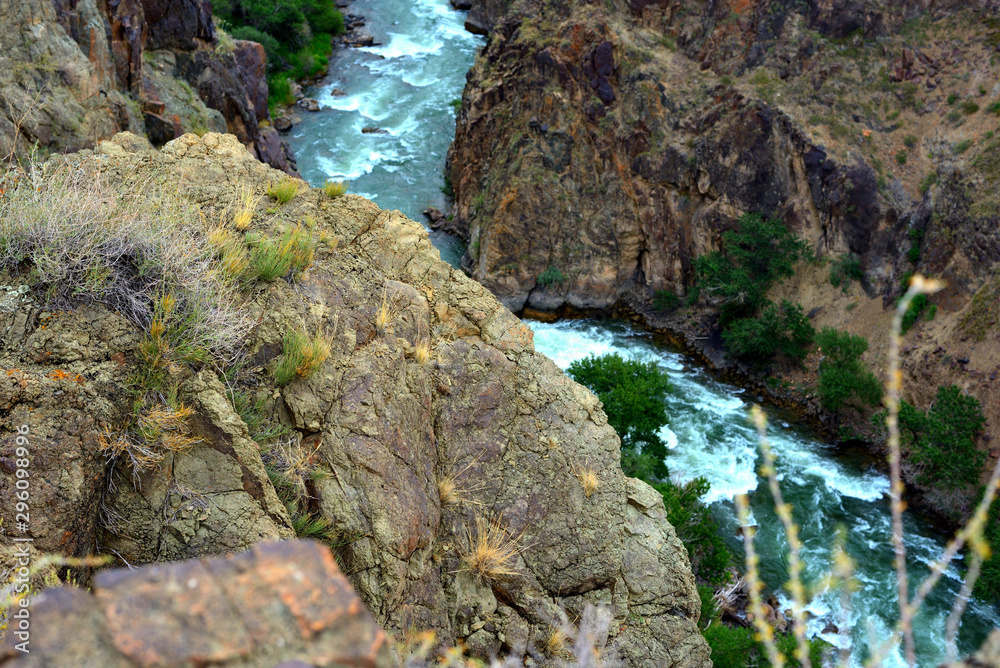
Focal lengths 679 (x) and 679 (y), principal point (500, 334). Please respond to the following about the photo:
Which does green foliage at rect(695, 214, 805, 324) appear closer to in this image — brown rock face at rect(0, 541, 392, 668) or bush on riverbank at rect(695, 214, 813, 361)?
bush on riverbank at rect(695, 214, 813, 361)

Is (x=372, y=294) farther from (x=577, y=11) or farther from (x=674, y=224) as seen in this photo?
(x=577, y=11)

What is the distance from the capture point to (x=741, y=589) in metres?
14.6

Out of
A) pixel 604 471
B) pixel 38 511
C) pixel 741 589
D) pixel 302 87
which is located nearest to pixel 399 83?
pixel 302 87

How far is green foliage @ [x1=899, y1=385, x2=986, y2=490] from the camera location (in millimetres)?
16422

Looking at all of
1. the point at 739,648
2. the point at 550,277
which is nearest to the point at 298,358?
the point at 739,648

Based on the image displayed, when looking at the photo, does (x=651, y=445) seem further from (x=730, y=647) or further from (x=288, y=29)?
(x=288, y=29)

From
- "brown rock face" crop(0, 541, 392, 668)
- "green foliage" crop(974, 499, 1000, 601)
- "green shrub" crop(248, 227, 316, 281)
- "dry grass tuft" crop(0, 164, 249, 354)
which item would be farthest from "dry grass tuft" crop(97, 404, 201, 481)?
"green foliage" crop(974, 499, 1000, 601)

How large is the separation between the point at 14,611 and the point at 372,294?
4.35 m

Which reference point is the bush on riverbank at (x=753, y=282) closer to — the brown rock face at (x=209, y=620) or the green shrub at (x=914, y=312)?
the green shrub at (x=914, y=312)

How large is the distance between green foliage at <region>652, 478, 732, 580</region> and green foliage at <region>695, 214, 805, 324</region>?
9.62 meters

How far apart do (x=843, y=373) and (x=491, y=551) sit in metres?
16.5

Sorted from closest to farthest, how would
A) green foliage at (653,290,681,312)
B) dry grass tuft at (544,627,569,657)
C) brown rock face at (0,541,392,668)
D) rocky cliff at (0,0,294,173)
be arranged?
brown rock face at (0,541,392,668) → dry grass tuft at (544,627,569,657) → rocky cliff at (0,0,294,173) → green foliage at (653,290,681,312)

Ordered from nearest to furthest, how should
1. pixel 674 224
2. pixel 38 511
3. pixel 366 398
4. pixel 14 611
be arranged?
pixel 14 611 → pixel 38 511 → pixel 366 398 → pixel 674 224

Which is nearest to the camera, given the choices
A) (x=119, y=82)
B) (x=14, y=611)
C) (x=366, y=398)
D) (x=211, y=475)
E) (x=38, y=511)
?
(x=14, y=611)
